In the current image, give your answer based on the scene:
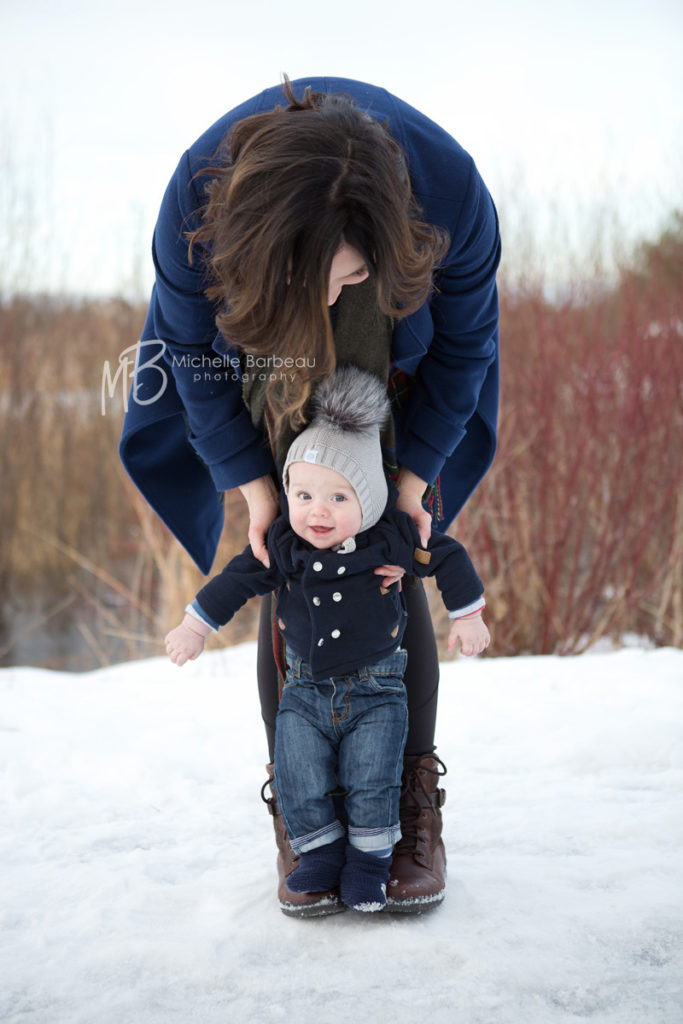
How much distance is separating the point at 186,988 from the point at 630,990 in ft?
2.12

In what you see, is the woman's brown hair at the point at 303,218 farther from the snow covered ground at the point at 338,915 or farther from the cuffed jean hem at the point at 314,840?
the snow covered ground at the point at 338,915

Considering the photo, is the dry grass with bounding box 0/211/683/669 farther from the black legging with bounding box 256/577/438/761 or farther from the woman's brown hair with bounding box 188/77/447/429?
the woman's brown hair with bounding box 188/77/447/429

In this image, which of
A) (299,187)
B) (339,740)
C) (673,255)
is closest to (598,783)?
(339,740)

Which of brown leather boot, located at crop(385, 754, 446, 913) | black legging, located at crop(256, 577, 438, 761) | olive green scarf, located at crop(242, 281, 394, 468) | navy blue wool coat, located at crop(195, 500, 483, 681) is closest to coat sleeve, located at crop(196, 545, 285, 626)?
navy blue wool coat, located at crop(195, 500, 483, 681)

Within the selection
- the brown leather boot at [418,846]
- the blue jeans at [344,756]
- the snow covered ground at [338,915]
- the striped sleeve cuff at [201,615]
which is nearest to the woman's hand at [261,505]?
the striped sleeve cuff at [201,615]

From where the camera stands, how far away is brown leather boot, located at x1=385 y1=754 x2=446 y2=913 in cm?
151

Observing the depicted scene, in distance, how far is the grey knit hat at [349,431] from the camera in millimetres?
1480

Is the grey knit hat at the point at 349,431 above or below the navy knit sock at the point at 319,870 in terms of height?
above

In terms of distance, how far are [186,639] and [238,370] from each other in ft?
1.62

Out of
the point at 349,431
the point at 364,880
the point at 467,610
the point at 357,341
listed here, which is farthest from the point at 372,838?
the point at 357,341

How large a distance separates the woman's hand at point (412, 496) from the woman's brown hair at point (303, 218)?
15.9 inches

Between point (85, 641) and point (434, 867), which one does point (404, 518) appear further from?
point (85, 641)

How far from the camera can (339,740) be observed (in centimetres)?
158

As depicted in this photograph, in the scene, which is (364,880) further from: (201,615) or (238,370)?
(238,370)
